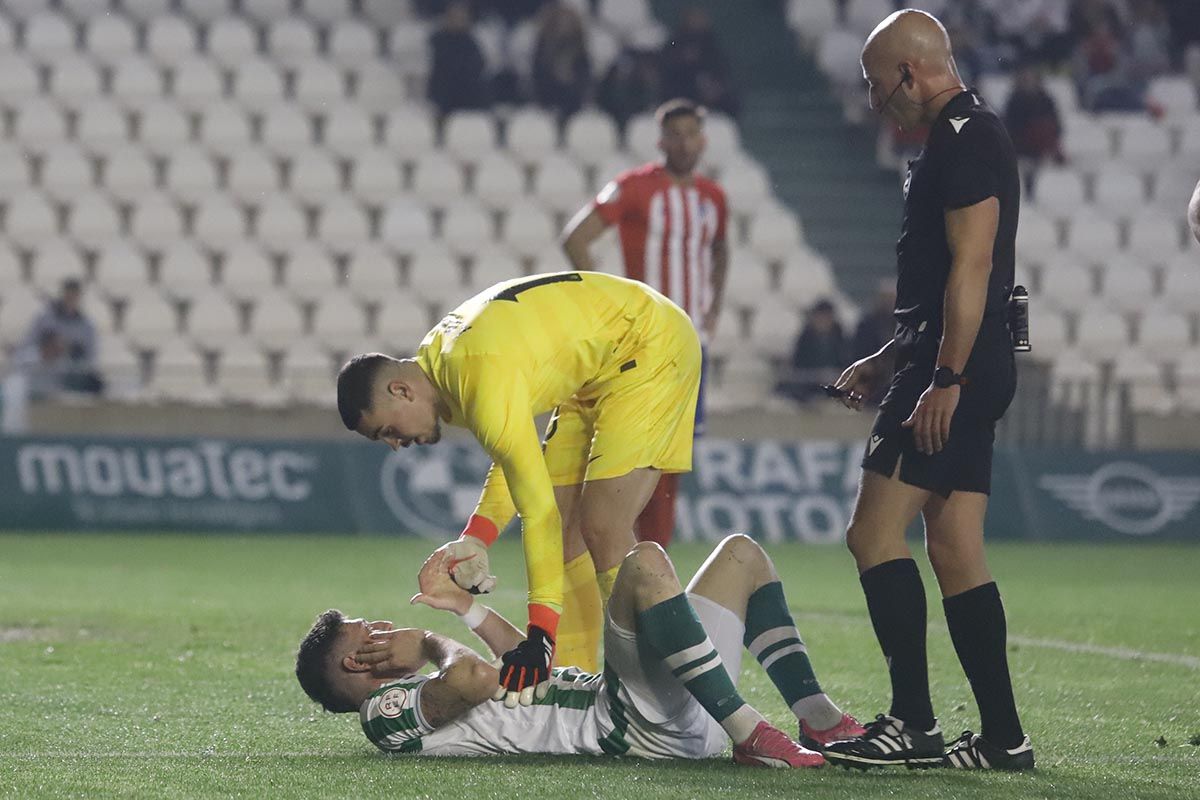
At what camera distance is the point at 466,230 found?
55.1ft

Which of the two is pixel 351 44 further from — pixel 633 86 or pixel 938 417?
pixel 938 417

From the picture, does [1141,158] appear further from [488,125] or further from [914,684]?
[914,684]

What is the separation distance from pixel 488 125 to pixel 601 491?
1264 centimetres

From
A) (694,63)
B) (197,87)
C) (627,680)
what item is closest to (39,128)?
(197,87)

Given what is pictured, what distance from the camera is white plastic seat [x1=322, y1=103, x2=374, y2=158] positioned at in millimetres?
17516

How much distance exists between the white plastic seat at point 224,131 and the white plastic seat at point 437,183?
5.70ft

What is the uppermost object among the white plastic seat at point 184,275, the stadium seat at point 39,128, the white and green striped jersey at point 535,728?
the stadium seat at point 39,128

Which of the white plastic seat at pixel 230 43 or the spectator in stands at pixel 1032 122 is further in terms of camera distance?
the white plastic seat at pixel 230 43

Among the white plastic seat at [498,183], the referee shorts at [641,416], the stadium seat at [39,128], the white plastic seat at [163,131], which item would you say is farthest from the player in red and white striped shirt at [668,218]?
the stadium seat at [39,128]

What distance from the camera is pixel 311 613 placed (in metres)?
8.73

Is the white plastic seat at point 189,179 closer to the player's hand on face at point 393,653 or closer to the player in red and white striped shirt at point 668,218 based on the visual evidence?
the player in red and white striped shirt at point 668,218

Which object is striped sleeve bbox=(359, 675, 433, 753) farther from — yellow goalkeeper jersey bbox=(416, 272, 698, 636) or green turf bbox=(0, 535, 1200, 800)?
yellow goalkeeper jersey bbox=(416, 272, 698, 636)

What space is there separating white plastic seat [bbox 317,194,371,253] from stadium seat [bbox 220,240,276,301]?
2.31 ft

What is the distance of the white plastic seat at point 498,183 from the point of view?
1727 cm
